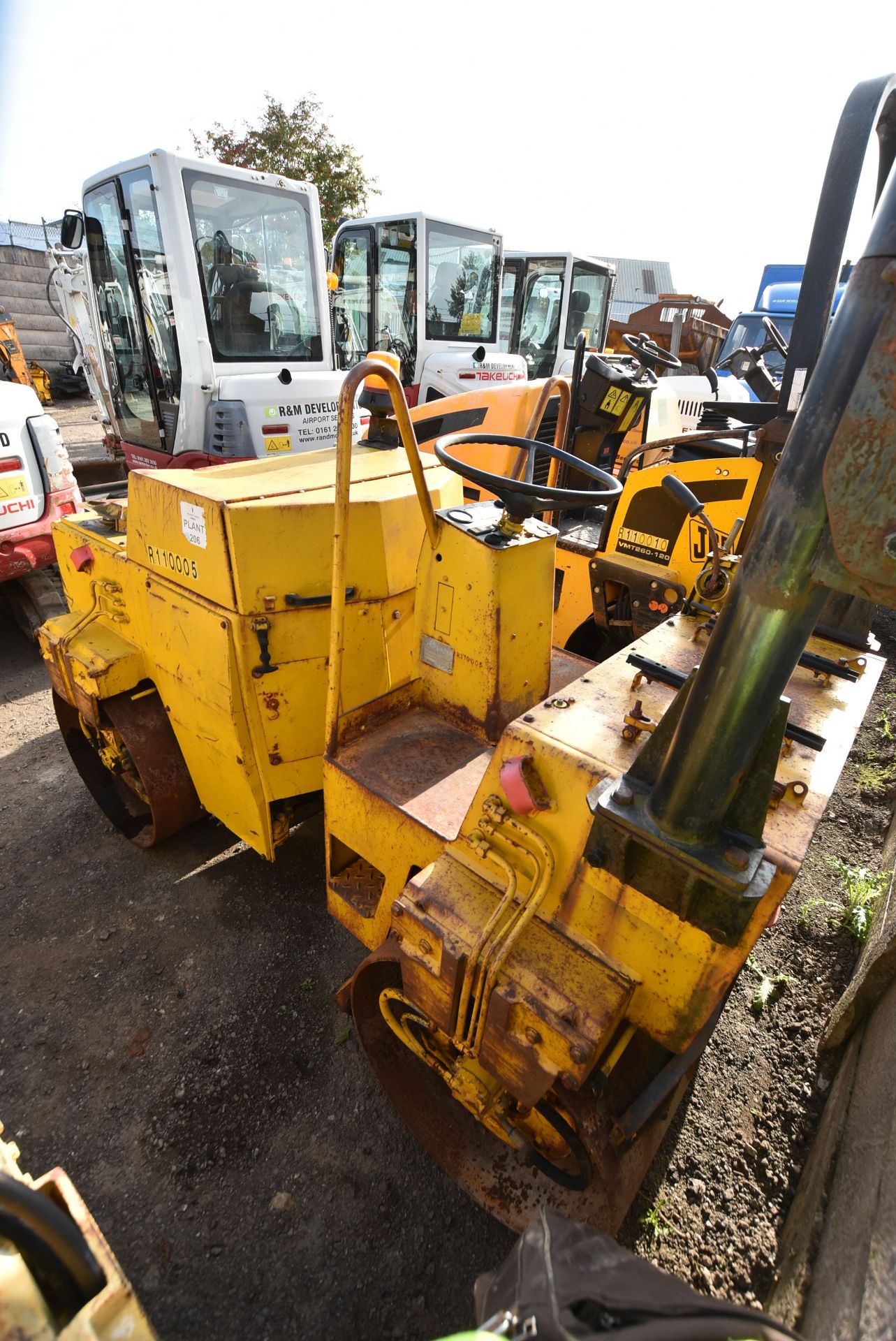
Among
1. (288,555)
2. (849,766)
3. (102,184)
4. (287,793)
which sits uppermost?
(102,184)

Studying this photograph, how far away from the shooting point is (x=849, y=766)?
4.02 m

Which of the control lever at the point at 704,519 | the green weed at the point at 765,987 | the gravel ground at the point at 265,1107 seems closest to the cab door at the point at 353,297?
the control lever at the point at 704,519

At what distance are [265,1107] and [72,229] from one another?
6.25 m

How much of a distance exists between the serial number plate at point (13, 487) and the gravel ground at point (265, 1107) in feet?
7.81

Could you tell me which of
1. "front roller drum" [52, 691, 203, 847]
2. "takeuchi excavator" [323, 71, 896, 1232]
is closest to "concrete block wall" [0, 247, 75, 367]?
"front roller drum" [52, 691, 203, 847]

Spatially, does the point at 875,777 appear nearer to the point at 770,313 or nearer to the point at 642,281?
the point at 770,313

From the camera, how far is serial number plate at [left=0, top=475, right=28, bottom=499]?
427 cm

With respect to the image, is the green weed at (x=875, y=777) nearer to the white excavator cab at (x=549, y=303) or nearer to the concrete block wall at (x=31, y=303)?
the white excavator cab at (x=549, y=303)

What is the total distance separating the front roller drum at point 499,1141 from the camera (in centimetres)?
140

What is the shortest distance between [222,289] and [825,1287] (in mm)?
6183

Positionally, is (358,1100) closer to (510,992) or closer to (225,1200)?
(225,1200)

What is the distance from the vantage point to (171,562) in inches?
96.8

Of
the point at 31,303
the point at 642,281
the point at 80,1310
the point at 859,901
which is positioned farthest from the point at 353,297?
the point at 642,281

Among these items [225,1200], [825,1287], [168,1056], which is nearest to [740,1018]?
[825,1287]
